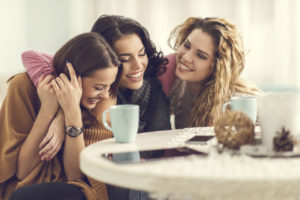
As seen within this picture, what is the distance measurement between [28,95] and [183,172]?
76cm

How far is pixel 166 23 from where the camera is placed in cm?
275

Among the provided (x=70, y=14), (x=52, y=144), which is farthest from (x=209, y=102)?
(x=70, y=14)

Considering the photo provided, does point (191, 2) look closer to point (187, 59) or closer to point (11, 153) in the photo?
point (187, 59)

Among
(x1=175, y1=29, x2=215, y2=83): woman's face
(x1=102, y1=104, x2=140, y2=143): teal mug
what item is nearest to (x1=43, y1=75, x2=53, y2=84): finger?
(x1=102, y1=104, x2=140, y2=143): teal mug

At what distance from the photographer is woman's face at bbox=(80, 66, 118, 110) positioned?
1403 millimetres

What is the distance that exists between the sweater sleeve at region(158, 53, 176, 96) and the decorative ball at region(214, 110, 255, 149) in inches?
37.8

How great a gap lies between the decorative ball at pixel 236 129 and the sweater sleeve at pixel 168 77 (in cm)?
96

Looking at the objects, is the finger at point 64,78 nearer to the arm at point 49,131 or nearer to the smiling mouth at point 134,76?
the arm at point 49,131

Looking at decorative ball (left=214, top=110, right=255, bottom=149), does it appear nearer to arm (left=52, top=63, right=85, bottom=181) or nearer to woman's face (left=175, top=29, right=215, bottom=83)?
arm (left=52, top=63, right=85, bottom=181)

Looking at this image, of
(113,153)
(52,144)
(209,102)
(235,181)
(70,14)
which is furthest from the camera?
(70,14)

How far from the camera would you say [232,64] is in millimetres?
1922

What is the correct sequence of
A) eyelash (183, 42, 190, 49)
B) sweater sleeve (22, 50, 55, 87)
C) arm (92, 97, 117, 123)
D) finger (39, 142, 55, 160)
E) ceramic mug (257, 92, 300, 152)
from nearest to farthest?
ceramic mug (257, 92, 300, 152) < finger (39, 142, 55, 160) < sweater sleeve (22, 50, 55, 87) < arm (92, 97, 117, 123) < eyelash (183, 42, 190, 49)

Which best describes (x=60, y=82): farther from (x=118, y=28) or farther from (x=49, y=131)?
(x=118, y=28)

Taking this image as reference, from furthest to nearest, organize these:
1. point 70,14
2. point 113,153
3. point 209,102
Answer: point 70,14, point 209,102, point 113,153
